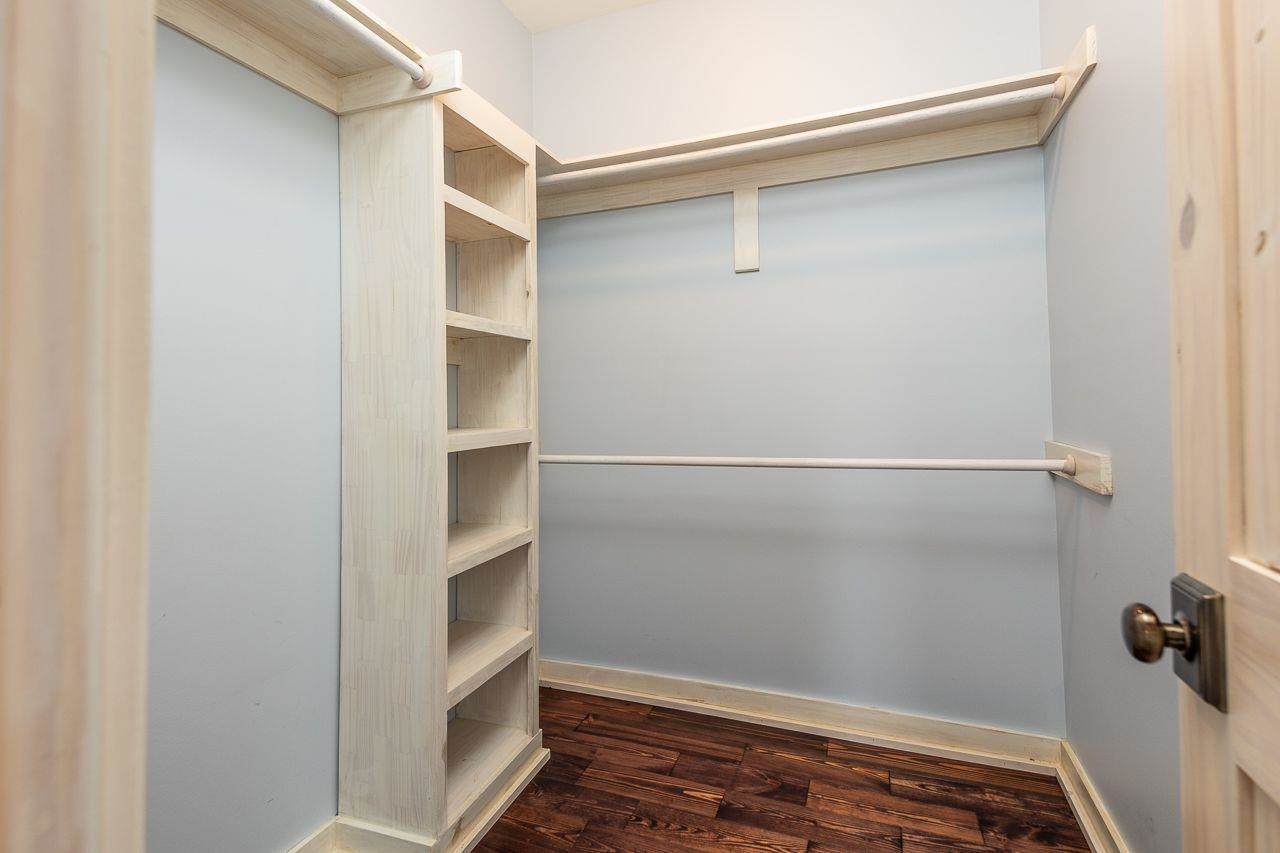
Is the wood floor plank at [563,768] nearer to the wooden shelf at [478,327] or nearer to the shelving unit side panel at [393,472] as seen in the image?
the shelving unit side panel at [393,472]

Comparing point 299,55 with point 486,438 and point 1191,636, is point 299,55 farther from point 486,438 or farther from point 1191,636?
point 1191,636

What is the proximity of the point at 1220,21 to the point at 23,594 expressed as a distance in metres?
0.82

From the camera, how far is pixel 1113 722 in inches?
49.3

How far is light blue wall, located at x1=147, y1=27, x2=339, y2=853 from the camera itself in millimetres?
1004

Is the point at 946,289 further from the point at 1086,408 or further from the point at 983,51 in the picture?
the point at 983,51

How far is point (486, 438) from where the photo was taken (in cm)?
144

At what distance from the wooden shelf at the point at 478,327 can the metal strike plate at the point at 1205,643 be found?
4.16ft

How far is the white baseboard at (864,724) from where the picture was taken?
4.75 ft

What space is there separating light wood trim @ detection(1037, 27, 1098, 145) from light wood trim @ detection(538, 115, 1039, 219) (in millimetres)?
68

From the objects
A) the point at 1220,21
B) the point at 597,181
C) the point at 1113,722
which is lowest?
the point at 1113,722

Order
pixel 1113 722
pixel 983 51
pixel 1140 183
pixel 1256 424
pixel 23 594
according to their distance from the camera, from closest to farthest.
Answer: pixel 23 594 < pixel 1256 424 < pixel 1140 183 < pixel 1113 722 < pixel 983 51

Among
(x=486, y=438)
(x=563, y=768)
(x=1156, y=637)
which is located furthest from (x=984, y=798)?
(x=486, y=438)

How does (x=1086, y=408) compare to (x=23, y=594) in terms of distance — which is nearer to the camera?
(x=23, y=594)

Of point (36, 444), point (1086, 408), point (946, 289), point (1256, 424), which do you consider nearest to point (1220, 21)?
point (1256, 424)
